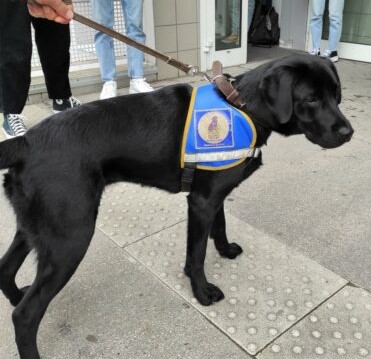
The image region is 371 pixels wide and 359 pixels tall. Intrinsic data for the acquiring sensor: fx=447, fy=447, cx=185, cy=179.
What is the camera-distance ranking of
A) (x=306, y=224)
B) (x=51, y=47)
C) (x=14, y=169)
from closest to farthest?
1. (x=14, y=169)
2. (x=306, y=224)
3. (x=51, y=47)

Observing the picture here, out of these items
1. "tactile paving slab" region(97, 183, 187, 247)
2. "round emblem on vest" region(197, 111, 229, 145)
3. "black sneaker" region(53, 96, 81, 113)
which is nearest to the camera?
"round emblem on vest" region(197, 111, 229, 145)

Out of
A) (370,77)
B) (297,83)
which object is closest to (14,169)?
(297,83)

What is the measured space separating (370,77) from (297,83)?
464 cm

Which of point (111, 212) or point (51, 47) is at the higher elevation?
point (51, 47)

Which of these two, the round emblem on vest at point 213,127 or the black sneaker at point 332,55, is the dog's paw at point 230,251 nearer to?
the round emblem on vest at point 213,127

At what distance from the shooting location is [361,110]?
4750 millimetres

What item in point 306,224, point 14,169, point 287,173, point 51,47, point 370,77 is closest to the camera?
point 14,169

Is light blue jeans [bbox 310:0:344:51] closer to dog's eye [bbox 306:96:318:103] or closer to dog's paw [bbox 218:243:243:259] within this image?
Result: dog's paw [bbox 218:243:243:259]

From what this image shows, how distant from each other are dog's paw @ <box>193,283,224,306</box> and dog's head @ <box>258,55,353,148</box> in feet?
2.85

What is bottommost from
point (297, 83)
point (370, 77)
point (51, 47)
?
point (370, 77)

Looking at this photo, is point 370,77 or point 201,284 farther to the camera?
point 370,77

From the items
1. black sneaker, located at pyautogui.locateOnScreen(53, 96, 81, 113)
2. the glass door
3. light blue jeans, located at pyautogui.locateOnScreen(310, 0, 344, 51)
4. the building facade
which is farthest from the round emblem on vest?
light blue jeans, located at pyautogui.locateOnScreen(310, 0, 344, 51)

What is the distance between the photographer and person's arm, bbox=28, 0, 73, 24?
2.33 meters

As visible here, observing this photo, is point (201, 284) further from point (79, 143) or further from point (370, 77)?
point (370, 77)
